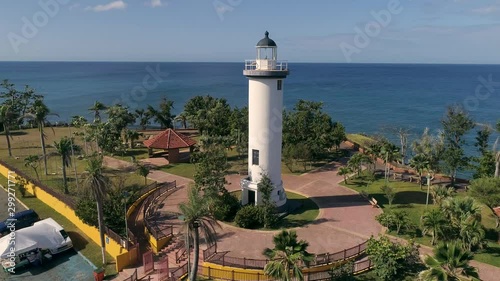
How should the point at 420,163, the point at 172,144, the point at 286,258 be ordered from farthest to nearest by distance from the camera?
the point at 172,144 < the point at 420,163 < the point at 286,258

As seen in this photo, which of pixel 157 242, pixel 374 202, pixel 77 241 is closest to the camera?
pixel 157 242

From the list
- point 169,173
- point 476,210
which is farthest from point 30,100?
point 476,210

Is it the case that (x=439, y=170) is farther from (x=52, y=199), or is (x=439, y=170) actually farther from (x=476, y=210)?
(x=52, y=199)

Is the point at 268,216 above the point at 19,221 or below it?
above

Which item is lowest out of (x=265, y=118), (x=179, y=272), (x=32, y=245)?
(x=179, y=272)

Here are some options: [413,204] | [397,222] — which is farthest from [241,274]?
[413,204]

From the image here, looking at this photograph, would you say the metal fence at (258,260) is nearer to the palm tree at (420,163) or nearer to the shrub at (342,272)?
the shrub at (342,272)

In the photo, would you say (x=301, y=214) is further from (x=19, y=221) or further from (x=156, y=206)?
(x=19, y=221)

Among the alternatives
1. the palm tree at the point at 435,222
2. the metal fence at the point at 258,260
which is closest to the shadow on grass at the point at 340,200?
the palm tree at the point at 435,222
